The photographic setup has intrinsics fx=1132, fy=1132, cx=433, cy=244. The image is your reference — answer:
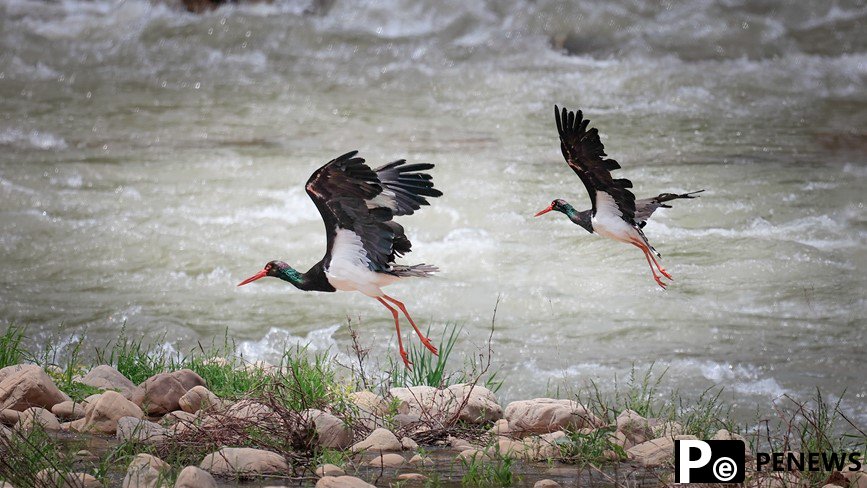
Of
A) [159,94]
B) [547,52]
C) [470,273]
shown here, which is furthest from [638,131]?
[159,94]

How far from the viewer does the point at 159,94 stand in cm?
1047

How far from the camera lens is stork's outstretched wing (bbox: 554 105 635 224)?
4164 millimetres

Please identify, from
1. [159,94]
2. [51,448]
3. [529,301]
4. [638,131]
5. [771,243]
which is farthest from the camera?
[159,94]

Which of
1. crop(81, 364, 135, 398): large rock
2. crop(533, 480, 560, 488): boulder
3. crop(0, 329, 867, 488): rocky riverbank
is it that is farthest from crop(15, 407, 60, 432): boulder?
crop(533, 480, 560, 488): boulder

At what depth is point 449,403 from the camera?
427cm

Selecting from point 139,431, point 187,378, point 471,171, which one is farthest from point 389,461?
point 471,171

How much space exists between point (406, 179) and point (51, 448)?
62.0 inches

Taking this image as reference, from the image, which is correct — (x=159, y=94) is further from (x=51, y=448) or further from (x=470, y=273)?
(x=51, y=448)

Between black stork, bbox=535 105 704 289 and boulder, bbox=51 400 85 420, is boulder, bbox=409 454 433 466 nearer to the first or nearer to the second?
black stork, bbox=535 105 704 289

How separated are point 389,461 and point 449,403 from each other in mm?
622

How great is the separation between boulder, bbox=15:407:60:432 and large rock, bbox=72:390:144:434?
2.9 inches

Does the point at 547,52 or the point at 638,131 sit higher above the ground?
the point at 547,52

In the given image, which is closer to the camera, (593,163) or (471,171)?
(593,163)

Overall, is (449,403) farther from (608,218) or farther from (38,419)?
(38,419)
